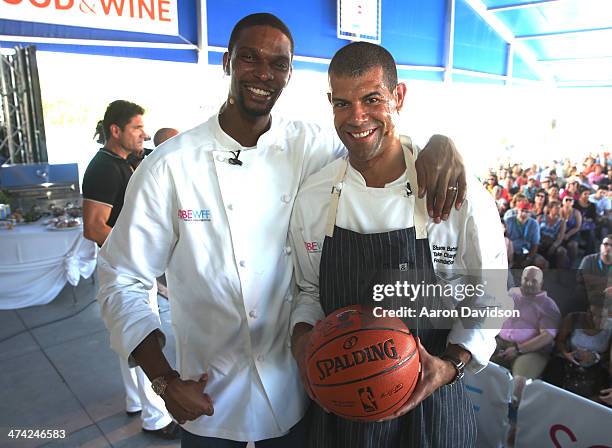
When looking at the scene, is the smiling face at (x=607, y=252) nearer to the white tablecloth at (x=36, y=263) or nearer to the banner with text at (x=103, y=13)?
the white tablecloth at (x=36, y=263)

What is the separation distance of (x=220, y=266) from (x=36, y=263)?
14.4 ft

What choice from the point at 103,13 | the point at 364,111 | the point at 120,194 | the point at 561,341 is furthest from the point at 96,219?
the point at 103,13

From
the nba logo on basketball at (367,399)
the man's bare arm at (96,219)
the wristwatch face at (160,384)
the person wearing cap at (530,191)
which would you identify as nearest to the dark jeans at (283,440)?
the wristwatch face at (160,384)

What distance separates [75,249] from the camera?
17.2 ft

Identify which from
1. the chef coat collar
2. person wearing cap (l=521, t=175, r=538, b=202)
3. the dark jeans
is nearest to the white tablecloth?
the dark jeans

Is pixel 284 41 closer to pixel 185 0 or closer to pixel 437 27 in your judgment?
pixel 185 0

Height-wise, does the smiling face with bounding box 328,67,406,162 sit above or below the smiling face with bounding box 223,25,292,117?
below

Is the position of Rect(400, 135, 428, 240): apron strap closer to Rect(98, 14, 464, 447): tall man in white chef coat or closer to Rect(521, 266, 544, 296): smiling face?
Rect(98, 14, 464, 447): tall man in white chef coat

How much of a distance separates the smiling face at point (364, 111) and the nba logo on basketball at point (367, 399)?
68 cm

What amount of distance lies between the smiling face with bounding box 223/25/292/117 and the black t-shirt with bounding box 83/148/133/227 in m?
1.56

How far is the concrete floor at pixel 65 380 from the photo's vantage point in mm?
2955

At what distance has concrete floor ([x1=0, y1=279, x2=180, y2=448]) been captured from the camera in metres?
2.96

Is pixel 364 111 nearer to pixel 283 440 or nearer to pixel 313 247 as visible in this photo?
pixel 313 247

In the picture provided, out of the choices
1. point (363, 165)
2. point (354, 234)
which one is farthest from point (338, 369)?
point (363, 165)
